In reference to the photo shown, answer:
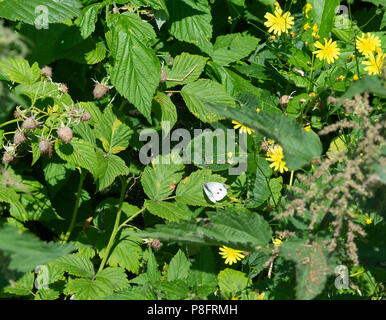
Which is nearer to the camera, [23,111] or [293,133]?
[293,133]

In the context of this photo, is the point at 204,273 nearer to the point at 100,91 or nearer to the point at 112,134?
the point at 112,134

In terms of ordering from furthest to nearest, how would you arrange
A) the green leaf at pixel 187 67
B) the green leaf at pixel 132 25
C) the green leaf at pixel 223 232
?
the green leaf at pixel 187 67
the green leaf at pixel 132 25
the green leaf at pixel 223 232

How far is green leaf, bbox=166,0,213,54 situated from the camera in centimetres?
191

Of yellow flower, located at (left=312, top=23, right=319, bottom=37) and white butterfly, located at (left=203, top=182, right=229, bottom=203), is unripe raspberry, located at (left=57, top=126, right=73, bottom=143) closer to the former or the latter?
white butterfly, located at (left=203, top=182, right=229, bottom=203)

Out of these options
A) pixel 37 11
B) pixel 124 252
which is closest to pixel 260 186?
pixel 124 252

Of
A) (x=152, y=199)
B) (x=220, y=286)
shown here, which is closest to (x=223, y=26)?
(x=152, y=199)

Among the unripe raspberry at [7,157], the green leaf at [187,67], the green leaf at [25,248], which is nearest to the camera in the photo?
the green leaf at [25,248]

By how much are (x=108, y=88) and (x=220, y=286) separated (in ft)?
2.86

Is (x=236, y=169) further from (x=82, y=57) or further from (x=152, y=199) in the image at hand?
(x=82, y=57)

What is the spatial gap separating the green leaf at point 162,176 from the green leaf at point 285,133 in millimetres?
662

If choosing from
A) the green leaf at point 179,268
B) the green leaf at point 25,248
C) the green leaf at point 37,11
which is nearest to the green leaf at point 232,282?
the green leaf at point 179,268

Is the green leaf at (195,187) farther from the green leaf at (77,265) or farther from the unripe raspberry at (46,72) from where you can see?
the unripe raspberry at (46,72)

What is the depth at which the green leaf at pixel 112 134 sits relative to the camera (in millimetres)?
1752

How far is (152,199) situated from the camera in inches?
71.0
